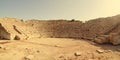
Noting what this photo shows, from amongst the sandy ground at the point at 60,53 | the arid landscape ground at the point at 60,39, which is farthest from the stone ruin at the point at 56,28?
the sandy ground at the point at 60,53

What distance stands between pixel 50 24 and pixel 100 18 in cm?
711

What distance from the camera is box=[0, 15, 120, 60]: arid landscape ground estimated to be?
13406mm

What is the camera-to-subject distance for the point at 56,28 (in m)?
25.5

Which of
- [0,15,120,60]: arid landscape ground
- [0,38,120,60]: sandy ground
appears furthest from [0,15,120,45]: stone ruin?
[0,38,120,60]: sandy ground

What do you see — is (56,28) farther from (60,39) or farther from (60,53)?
(60,53)

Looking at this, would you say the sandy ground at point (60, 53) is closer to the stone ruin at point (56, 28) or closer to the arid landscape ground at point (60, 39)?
the arid landscape ground at point (60, 39)

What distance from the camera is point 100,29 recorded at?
21891mm

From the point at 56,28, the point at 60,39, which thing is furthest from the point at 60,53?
the point at 56,28

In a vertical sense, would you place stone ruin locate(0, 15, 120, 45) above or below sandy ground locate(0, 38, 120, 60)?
above

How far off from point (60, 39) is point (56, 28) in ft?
14.1

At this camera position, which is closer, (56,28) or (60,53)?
(60,53)

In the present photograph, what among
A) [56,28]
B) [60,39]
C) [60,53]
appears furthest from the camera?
[56,28]

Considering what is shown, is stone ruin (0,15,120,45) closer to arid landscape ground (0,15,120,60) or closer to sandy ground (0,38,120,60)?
arid landscape ground (0,15,120,60)

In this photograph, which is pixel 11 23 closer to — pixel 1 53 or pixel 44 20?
pixel 44 20
